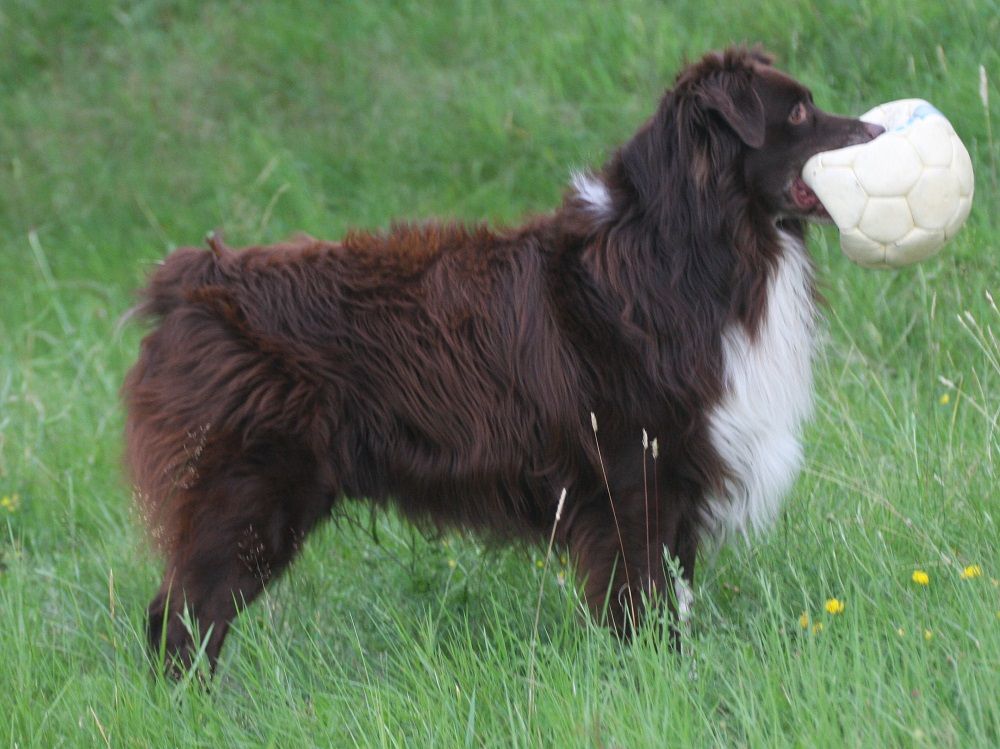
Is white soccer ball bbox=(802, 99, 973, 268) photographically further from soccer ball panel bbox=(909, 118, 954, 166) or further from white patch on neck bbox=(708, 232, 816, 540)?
white patch on neck bbox=(708, 232, 816, 540)

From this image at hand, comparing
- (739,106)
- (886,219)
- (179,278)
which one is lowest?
(179,278)

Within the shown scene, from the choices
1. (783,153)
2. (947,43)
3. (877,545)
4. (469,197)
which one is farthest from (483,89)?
(877,545)

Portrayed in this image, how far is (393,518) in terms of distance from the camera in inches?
186

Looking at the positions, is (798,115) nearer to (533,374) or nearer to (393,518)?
(533,374)

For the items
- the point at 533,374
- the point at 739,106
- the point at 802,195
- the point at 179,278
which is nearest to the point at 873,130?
the point at 802,195

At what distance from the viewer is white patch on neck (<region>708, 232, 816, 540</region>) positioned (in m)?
3.57

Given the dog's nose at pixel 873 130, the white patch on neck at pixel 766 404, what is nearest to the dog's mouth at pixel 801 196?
the white patch on neck at pixel 766 404

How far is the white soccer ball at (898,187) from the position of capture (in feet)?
11.3

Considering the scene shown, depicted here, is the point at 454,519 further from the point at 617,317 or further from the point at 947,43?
the point at 947,43

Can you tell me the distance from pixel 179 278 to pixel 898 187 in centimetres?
214

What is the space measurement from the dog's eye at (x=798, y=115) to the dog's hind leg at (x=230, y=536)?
1.75 metres

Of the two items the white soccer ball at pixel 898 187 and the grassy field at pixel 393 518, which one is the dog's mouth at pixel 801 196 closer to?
the white soccer ball at pixel 898 187

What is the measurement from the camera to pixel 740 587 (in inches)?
149

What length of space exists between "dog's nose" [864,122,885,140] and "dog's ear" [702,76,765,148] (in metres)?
0.35
